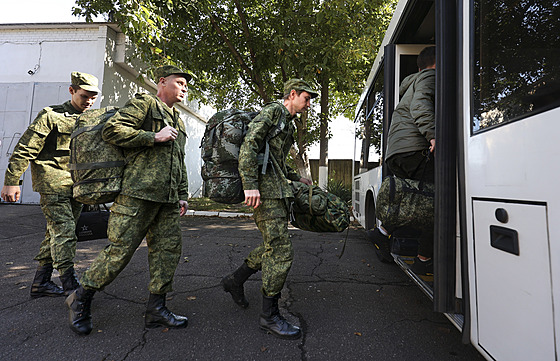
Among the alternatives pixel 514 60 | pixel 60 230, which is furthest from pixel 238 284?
pixel 514 60

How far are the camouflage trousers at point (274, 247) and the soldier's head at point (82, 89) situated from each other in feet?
6.43

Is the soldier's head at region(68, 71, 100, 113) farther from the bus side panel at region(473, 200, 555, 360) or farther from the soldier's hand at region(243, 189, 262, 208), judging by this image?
the bus side panel at region(473, 200, 555, 360)

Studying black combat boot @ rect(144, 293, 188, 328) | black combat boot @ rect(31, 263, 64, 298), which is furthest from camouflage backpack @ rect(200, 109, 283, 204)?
black combat boot @ rect(31, 263, 64, 298)

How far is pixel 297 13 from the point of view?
8148mm

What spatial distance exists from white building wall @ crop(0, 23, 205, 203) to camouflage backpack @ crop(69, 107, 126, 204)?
763 cm

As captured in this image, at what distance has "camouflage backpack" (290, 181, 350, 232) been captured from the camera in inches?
99.6

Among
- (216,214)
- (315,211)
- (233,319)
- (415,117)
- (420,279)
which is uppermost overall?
(415,117)

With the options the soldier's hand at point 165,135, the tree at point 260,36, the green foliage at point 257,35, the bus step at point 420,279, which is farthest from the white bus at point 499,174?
the green foliage at point 257,35

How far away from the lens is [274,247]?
2.30m

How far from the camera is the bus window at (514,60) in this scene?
1281 mm

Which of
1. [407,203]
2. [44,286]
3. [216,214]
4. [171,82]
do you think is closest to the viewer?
[407,203]

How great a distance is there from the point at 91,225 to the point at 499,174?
10.3 feet

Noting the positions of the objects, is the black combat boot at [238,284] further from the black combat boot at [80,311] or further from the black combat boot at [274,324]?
the black combat boot at [80,311]

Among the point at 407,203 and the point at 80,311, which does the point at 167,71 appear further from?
the point at 407,203
